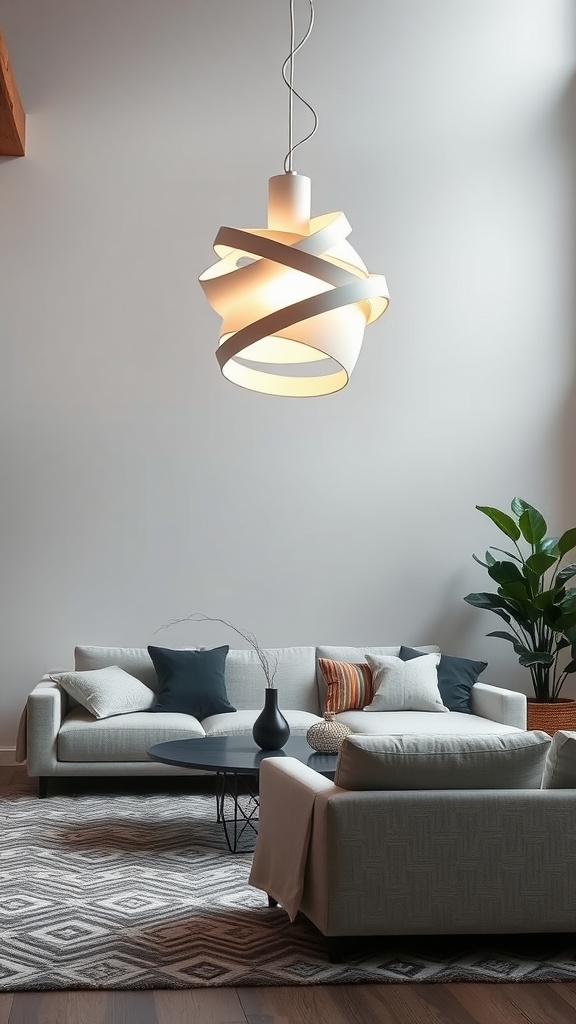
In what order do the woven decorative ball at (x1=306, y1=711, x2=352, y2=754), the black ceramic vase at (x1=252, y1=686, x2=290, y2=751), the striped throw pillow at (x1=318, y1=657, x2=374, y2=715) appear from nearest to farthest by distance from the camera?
1. the woven decorative ball at (x1=306, y1=711, x2=352, y2=754)
2. the black ceramic vase at (x1=252, y1=686, x2=290, y2=751)
3. the striped throw pillow at (x1=318, y1=657, x2=374, y2=715)

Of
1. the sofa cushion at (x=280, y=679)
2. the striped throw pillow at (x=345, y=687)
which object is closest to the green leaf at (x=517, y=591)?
the striped throw pillow at (x=345, y=687)

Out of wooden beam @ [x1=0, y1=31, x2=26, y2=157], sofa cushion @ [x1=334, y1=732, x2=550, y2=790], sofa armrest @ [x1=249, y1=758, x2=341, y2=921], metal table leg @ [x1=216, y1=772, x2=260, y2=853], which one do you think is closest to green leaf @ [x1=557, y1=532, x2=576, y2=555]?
metal table leg @ [x1=216, y1=772, x2=260, y2=853]

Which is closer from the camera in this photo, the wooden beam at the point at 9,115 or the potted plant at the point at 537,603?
the wooden beam at the point at 9,115

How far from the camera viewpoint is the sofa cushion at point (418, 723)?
555 cm

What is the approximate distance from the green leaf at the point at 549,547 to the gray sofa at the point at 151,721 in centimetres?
95

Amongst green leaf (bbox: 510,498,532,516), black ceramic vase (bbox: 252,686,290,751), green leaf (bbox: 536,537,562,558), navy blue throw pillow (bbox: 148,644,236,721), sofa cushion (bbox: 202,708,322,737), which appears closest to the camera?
black ceramic vase (bbox: 252,686,290,751)

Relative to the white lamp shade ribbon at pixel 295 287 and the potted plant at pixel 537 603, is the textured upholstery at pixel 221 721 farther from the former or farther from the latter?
the white lamp shade ribbon at pixel 295 287

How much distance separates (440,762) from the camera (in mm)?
3135

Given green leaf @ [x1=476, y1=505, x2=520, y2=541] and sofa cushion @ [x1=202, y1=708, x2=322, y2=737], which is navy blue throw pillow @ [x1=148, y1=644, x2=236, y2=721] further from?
green leaf @ [x1=476, y1=505, x2=520, y2=541]

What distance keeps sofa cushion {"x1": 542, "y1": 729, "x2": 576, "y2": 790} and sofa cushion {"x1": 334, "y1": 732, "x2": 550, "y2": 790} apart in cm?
6

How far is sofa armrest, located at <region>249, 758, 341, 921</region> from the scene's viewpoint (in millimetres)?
3201

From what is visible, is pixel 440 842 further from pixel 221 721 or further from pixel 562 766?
pixel 221 721

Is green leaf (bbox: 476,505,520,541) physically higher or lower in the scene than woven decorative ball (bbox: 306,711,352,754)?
higher

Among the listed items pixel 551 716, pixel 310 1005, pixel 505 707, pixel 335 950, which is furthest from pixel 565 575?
pixel 310 1005
